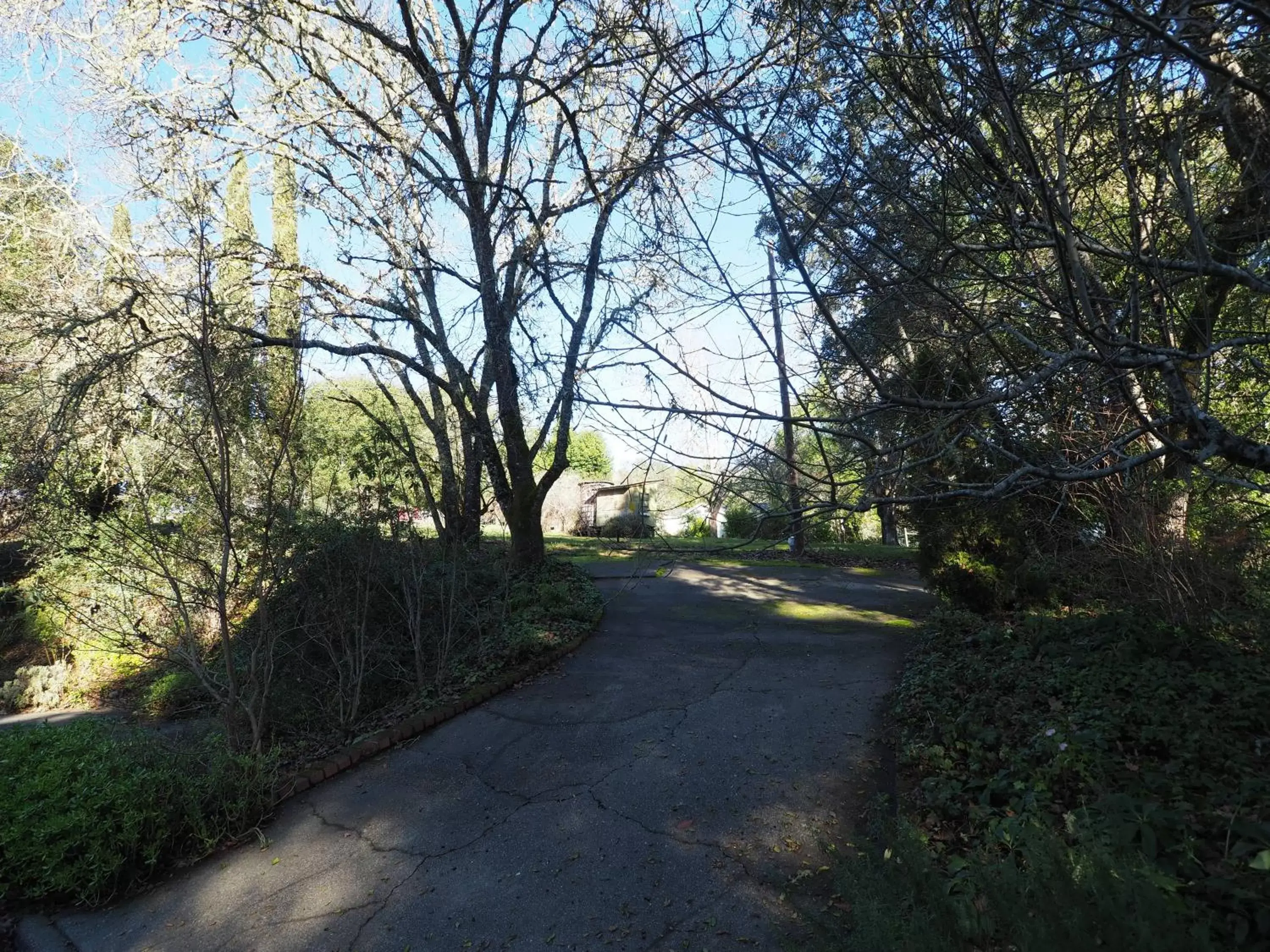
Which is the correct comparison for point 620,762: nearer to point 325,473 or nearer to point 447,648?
point 447,648

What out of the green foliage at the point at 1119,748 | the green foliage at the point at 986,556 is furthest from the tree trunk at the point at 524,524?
the green foliage at the point at 1119,748

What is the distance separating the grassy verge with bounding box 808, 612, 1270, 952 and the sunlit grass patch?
2.60 metres

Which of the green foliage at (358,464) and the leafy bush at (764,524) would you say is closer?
the leafy bush at (764,524)

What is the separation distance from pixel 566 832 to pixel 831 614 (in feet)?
19.2

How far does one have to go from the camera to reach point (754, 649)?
25.3 feet

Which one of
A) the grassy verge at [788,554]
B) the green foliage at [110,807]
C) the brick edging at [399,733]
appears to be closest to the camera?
the green foliage at [110,807]

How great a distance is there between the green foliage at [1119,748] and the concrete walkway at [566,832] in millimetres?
628

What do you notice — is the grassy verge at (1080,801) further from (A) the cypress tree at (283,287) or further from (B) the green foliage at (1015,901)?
(A) the cypress tree at (283,287)

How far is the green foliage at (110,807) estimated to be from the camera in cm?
412

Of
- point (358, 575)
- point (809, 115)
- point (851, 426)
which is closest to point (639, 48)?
point (809, 115)

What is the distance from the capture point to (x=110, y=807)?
434 cm

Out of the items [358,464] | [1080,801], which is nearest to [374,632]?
[358,464]

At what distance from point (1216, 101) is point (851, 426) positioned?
80.4 inches

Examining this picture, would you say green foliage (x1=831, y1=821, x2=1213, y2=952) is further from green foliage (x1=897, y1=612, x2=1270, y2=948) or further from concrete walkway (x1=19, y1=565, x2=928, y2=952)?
concrete walkway (x1=19, y1=565, x2=928, y2=952)
